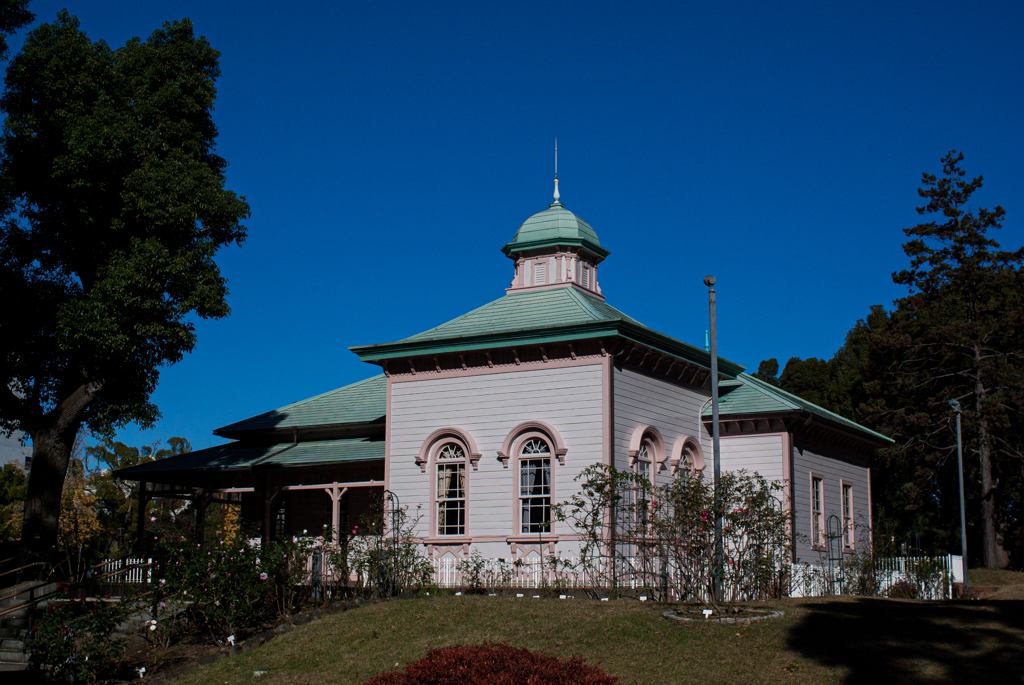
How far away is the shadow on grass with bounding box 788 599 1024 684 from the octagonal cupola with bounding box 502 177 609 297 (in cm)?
1417

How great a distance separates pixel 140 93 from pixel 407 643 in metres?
16.4

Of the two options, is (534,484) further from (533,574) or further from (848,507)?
(848,507)

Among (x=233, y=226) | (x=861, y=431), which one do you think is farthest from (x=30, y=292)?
(x=861, y=431)

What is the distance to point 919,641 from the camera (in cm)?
1185

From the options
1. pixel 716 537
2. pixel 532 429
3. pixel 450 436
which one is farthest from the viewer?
pixel 450 436

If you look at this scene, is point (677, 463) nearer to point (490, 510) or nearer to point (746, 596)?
point (490, 510)

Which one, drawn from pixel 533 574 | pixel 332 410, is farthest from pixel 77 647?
pixel 332 410

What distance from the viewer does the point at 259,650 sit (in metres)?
15.0

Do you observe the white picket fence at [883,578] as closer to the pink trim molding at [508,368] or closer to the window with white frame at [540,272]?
the pink trim molding at [508,368]

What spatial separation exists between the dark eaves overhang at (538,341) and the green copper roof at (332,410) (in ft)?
11.7

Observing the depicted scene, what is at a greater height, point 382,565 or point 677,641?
point 382,565

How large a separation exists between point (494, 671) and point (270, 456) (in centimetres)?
1700

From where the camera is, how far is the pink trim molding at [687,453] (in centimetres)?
2359

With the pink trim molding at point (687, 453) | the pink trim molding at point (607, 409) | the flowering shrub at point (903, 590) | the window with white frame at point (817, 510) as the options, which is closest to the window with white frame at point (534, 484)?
the pink trim molding at point (607, 409)
